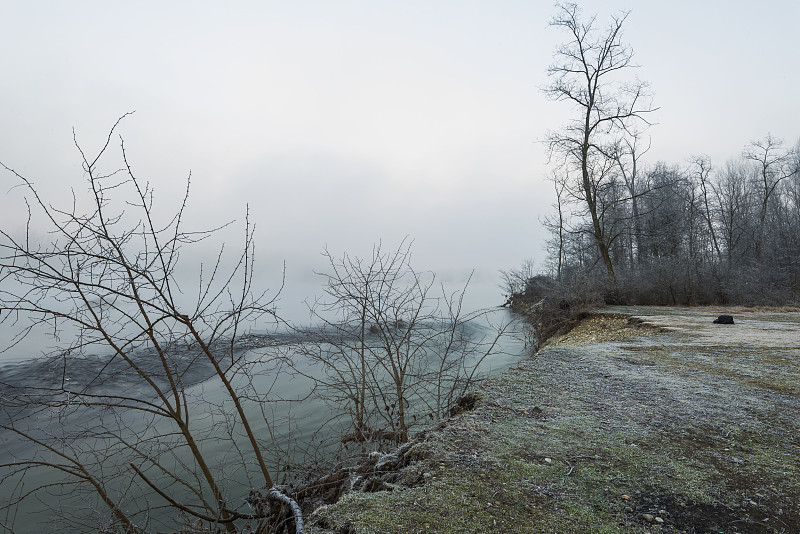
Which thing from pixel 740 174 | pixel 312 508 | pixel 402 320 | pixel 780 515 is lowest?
pixel 312 508

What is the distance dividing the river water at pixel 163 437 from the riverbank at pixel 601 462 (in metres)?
0.96

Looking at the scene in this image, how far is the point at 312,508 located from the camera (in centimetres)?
268

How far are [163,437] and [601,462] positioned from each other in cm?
576

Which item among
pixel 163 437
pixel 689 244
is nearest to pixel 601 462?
pixel 163 437

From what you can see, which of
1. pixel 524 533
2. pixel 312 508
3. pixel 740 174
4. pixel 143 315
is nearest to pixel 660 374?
pixel 524 533

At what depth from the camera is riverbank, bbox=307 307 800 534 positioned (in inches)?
79.1

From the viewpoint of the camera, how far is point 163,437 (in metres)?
5.75

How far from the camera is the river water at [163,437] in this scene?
10.8ft

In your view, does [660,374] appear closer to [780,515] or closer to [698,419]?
[698,419]

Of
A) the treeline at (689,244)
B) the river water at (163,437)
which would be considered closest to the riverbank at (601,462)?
the river water at (163,437)

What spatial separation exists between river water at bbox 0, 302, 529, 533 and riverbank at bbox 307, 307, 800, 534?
96 centimetres

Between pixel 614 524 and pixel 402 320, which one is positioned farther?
pixel 402 320

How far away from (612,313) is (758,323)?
3.37 metres

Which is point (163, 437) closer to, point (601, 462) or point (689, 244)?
point (601, 462)
